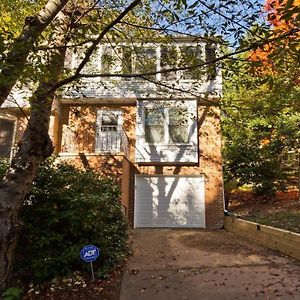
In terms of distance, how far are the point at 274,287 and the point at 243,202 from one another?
35.8 feet

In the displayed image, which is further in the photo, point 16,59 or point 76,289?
point 76,289

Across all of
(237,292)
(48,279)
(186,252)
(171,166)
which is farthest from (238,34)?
(171,166)

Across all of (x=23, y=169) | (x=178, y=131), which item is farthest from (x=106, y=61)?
(x=178, y=131)

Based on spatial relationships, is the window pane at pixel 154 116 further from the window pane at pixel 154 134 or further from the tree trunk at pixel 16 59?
the tree trunk at pixel 16 59

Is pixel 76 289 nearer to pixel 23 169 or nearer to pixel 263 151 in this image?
pixel 23 169

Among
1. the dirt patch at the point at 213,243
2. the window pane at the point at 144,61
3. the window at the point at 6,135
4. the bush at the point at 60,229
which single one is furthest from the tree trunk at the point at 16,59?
the window at the point at 6,135

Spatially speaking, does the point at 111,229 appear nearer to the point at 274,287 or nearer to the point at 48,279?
the point at 48,279

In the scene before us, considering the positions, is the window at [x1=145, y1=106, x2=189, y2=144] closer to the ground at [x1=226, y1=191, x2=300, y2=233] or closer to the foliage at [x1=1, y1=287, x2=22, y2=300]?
the ground at [x1=226, y1=191, x2=300, y2=233]

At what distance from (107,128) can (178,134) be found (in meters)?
3.10

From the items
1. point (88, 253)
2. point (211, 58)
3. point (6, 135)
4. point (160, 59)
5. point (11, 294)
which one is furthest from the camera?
point (6, 135)

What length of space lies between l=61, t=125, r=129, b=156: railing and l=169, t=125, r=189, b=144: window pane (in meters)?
1.94

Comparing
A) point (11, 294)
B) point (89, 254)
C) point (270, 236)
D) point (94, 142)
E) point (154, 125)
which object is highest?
point (154, 125)

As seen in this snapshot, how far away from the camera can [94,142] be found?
13773 millimetres

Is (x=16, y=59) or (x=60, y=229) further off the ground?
(x=16, y=59)
